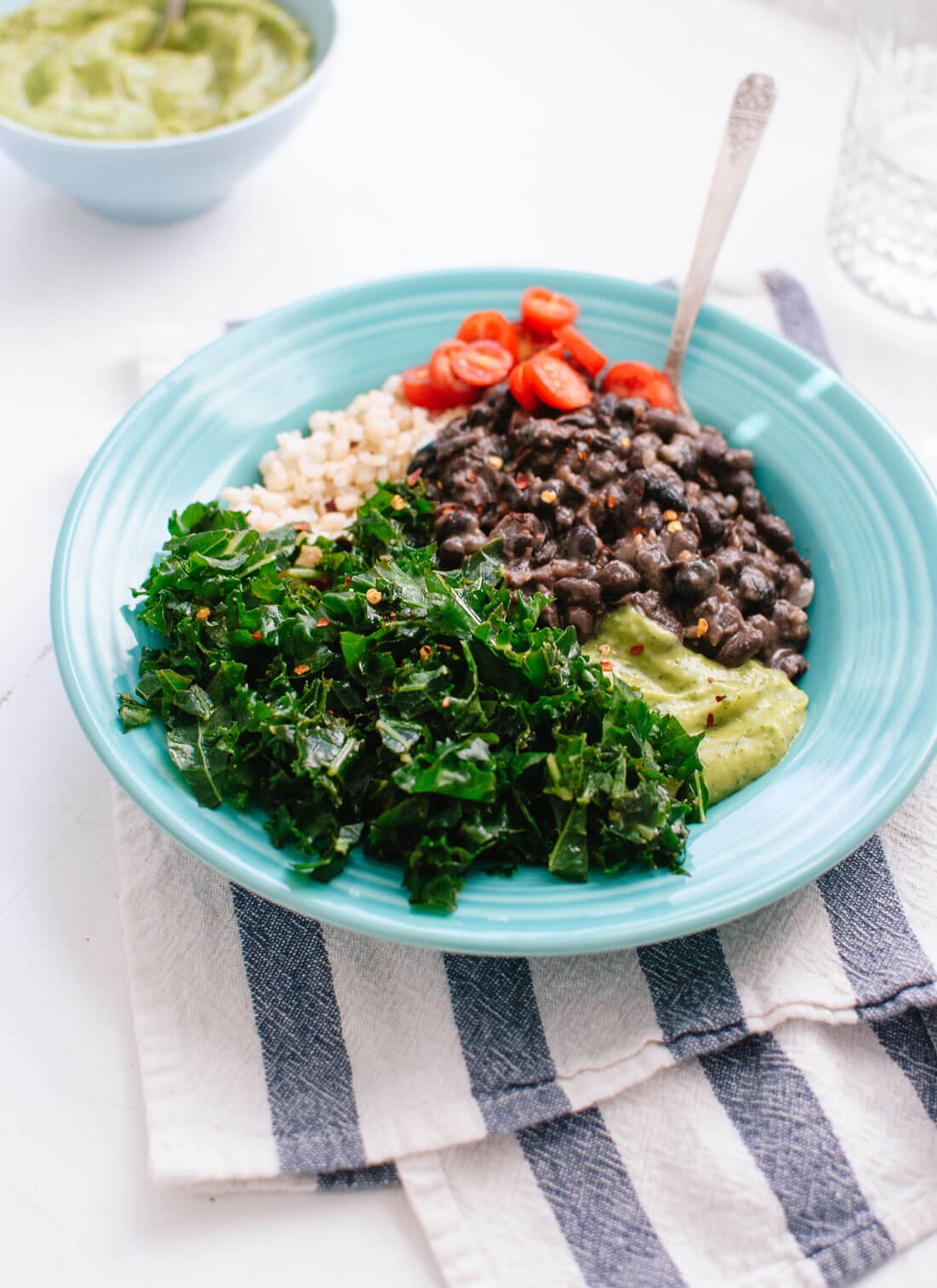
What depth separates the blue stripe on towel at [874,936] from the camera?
8.55 feet

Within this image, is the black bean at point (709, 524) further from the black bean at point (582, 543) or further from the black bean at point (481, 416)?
the black bean at point (481, 416)

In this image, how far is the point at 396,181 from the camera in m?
4.90

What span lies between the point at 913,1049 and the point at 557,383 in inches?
82.7

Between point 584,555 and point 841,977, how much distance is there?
4.21 feet

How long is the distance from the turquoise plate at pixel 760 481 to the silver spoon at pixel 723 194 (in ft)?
0.24

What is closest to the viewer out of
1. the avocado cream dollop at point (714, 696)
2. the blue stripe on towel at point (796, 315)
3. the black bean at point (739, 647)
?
the avocado cream dollop at point (714, 696)

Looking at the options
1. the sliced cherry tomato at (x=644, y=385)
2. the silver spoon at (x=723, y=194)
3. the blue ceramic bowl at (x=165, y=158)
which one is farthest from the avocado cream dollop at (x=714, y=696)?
the blue ceramic bowl at (x=165, y=158)

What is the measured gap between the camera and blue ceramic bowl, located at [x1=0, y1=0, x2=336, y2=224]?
148 inches

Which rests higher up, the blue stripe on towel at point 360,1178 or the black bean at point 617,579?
the black bean at point 617,579

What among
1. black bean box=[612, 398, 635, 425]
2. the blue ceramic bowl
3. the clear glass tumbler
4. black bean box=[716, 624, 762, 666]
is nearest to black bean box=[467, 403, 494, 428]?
black bean box=[612, 398, 635, 425]

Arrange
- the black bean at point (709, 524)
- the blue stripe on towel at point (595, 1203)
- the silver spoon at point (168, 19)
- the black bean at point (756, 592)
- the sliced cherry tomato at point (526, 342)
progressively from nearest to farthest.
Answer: the blue stripe on towel at point (595, 1203), the black bean at point (756, 592), the black bean at point (709, 524), the sliced cherry tomato at point (526, 342), the silver spoon at point (168, 19)

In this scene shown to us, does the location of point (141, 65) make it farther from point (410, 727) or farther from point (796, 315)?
point (410, 727)

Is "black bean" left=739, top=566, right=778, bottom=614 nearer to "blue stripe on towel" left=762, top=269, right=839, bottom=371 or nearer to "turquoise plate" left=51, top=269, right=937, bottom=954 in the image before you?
"turquoise plate" left=51, top=269, right=937, bottom=954

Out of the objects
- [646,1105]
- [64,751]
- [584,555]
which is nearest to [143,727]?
[64,751]
